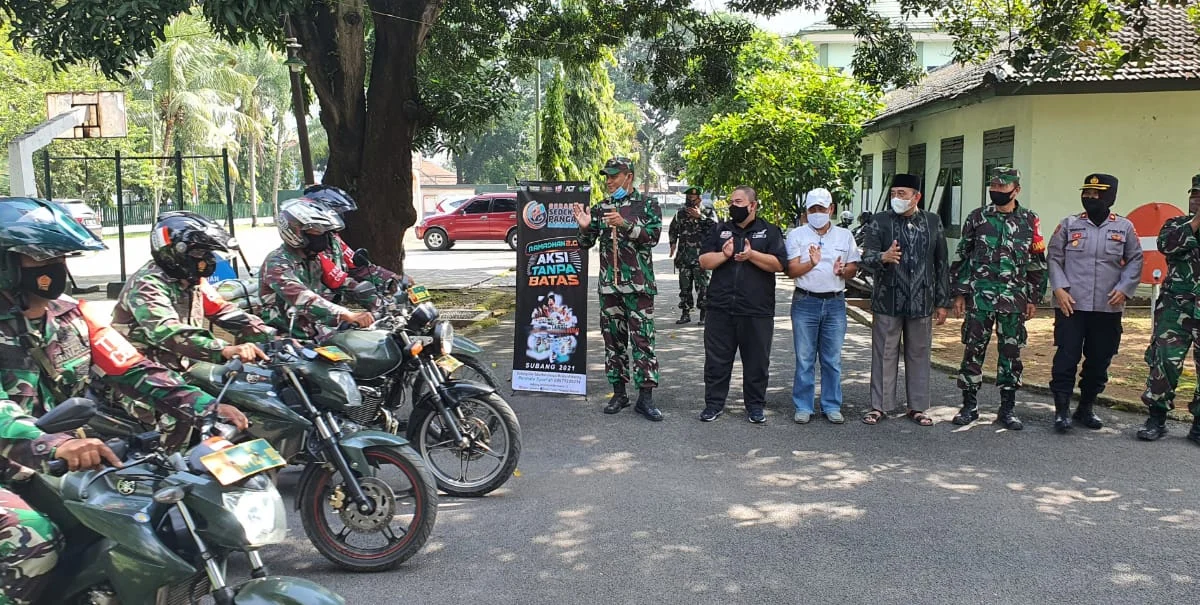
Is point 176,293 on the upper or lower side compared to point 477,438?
upper

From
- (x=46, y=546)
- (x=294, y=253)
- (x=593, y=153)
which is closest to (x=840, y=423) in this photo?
(x=294, y=253)

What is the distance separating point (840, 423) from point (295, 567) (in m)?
4.49

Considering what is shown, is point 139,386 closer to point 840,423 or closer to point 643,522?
point 643,522

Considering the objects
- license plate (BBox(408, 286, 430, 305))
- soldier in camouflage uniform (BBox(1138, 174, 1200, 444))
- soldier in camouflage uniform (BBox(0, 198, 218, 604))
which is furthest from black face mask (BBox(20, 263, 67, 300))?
soldier in camouflage uniform (BBox(1138, 174, 1200, 444))

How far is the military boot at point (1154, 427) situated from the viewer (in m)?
7.41

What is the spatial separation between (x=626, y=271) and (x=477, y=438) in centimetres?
262

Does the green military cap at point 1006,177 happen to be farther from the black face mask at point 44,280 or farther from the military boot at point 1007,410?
the black face mask at point 44,280

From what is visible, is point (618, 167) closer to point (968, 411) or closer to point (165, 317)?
point (968, 411)

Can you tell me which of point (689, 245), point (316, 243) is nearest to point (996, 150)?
point (689, 245)

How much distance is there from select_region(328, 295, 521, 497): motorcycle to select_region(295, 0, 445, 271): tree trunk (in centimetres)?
710

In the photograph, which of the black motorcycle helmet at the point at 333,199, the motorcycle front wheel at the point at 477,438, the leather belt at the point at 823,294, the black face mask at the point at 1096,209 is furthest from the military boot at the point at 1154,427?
the black motorcycle helmet at the point at 333,199

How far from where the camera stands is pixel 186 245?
489 centimetres

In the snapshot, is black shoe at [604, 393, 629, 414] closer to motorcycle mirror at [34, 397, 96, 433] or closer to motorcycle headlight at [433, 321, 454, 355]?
motorcycle headlight at [433, 321, 454, 355]

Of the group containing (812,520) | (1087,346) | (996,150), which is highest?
(996,150)
